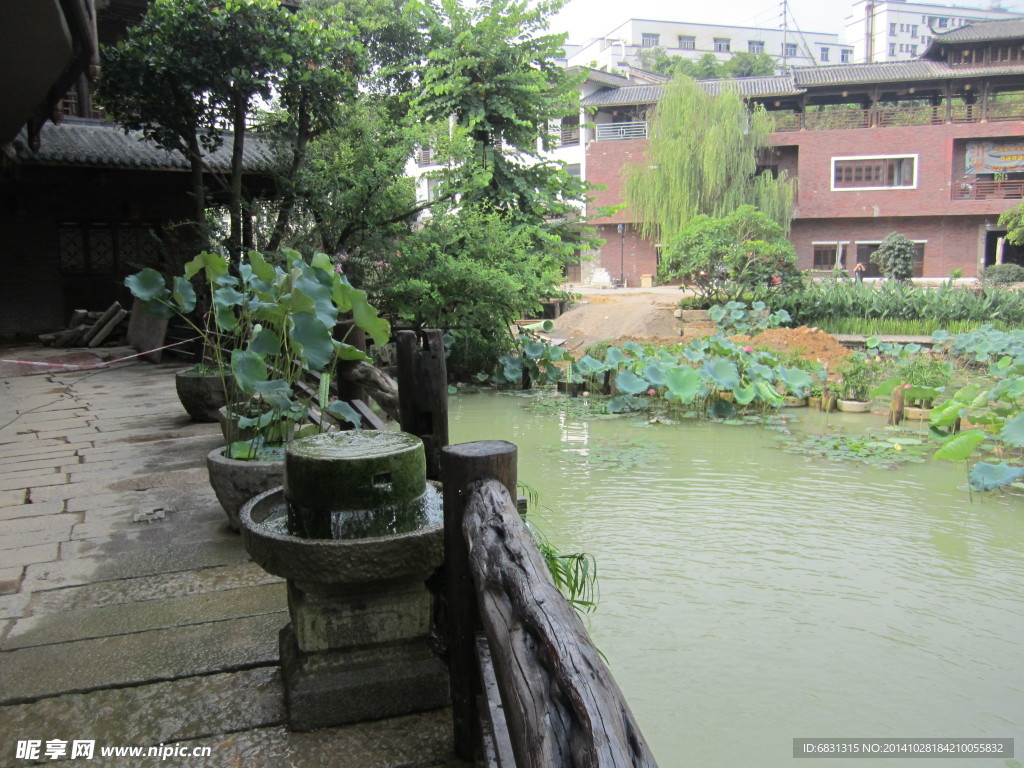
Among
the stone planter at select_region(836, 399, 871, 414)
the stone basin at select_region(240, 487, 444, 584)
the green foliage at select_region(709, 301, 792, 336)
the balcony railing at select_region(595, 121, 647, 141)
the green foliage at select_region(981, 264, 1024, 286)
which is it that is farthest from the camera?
the balcony railing at select_region(595, 121, 647, 141)

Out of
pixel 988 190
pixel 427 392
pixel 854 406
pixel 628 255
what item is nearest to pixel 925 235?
pixel 988 190

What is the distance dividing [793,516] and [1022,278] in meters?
Answer: 19.4

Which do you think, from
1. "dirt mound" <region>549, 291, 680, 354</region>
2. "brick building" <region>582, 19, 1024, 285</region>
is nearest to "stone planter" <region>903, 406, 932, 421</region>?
"dirt mound" <region>549, 291, 680, 354</region>

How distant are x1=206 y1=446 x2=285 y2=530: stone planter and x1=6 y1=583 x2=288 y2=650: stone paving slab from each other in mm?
367

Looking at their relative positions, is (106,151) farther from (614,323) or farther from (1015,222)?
(1015,222)

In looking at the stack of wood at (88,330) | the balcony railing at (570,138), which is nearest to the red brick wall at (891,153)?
the balcony railing at (570,138)

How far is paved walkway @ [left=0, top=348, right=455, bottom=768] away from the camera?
1855 mm

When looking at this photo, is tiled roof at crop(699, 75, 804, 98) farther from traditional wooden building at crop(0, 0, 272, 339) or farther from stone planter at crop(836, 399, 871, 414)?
stone planter at crop(836, 399, 871, 414)

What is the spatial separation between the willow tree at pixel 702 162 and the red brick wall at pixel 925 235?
112 inches

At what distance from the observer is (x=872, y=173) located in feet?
80.2

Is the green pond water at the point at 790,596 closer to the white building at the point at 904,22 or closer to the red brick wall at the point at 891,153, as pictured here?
the red brick wall at the point at 891,153

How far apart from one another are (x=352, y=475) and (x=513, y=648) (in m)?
0.77

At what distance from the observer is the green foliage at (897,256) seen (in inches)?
896

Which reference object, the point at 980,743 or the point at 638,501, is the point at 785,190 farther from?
the point at 980,743
